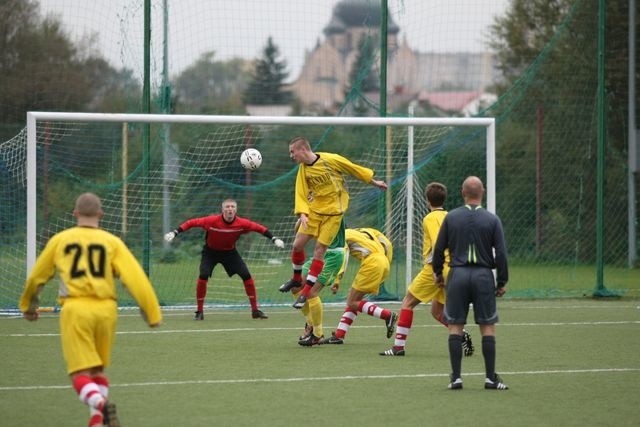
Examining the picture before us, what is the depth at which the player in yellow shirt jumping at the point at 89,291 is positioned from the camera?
7727mm

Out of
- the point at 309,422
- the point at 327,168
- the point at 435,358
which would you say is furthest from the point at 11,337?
the point at 309,422

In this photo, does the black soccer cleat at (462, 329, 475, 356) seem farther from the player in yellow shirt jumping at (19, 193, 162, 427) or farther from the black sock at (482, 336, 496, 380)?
the player in yellow shirt jumping at (19, 193, 162, 427)

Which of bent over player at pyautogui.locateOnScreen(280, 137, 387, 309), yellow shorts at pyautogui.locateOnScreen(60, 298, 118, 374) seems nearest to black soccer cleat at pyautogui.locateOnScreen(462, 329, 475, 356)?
bent over player at pyautogui.locateOnScreen(280, 137, 387, 309)

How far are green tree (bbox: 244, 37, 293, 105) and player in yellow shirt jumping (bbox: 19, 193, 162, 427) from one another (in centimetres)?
3621

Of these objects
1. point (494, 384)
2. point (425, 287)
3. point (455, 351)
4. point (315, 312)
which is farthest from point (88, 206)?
point (315, 312)

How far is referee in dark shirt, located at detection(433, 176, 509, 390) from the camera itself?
9812 mm

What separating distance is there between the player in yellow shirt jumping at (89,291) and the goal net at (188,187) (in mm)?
7683

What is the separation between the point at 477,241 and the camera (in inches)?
386

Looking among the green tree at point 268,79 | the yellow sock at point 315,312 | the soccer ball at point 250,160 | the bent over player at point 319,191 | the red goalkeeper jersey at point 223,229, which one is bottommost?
the yellow sock at point 315,312

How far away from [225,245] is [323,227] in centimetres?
307

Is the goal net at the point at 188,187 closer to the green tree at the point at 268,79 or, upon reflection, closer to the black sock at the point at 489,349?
the black sock at the point at 489,349

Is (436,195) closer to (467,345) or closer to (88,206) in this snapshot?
(467,345)

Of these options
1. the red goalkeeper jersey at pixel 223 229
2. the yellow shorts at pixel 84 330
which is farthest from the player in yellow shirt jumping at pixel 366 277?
the yellow shorts at pixel 84 330

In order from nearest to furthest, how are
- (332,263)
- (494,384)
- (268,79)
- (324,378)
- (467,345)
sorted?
(494,384) → (324,378) → (467,345) → (332,263) → (268,79)
